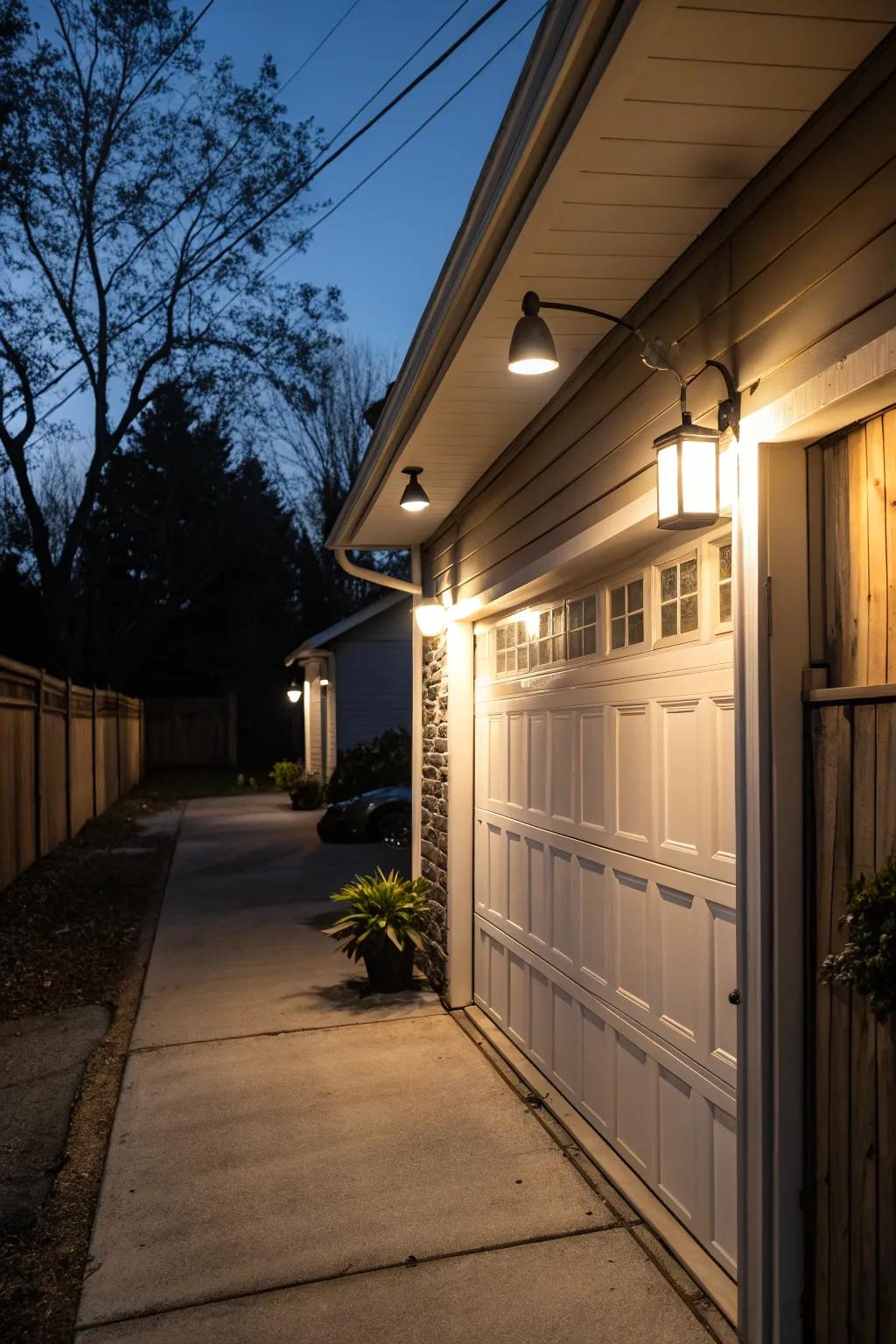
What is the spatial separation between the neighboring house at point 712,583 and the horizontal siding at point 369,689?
15.1 m

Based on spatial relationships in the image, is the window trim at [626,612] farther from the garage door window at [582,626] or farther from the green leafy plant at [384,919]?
the green leafy plant at [384,919]

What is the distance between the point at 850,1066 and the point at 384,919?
4593 millimetres

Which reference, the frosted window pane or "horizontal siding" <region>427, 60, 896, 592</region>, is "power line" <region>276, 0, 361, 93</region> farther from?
the frosted window pane

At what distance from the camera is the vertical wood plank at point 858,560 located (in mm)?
2578

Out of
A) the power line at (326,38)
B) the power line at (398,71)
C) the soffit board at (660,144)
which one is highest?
Answer: the power line at (326,38)

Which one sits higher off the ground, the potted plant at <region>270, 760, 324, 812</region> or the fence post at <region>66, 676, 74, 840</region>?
the fence post at <region>66, 676, 74, 840</region>

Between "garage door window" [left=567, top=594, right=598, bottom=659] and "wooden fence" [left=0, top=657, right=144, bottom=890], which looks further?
"wooden fence" [left=0, top=657, right=144, bottom=890]

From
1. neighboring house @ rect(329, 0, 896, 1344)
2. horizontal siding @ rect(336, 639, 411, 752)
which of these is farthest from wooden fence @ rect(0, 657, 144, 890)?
neighboring house @ rect(329, 0, 896, 1344)

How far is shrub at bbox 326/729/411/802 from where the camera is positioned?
Result: 16969 millimetres

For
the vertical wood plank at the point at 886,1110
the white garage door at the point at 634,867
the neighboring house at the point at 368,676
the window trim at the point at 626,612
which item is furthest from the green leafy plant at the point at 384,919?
the neighboring house at the point at 368,676

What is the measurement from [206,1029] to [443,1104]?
182cm

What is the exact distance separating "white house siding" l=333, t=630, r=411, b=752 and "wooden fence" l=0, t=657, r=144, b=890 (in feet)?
13.6

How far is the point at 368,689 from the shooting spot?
2027cm

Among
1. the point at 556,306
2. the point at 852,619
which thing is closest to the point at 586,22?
the point at 556,306
